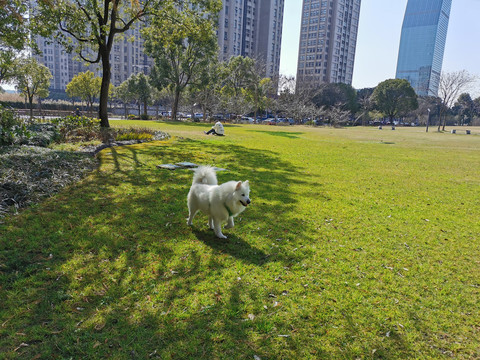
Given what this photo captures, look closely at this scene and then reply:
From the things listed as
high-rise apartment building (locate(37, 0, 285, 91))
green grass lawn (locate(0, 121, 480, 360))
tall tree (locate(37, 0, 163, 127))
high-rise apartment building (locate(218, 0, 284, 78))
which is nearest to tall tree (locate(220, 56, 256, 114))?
tall tree (locate(37, 0, 163, 127))

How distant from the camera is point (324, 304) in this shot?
355cm

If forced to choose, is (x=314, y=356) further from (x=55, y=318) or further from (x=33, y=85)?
(x=33, y=85)

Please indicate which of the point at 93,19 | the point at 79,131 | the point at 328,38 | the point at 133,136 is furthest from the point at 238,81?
the point at 328,38

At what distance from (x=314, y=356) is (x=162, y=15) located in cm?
1862

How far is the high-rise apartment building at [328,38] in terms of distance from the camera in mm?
135750

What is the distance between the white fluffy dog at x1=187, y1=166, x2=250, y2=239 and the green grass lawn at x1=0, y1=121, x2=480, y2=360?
47 centimetres

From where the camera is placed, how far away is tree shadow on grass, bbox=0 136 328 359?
9.31 ft

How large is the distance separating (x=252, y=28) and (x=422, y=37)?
112210 millimetres

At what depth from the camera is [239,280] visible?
3930 mm

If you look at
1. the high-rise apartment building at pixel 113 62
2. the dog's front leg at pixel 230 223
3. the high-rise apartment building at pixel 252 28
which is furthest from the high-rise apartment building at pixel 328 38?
the dog's front leg at pixel 230 223

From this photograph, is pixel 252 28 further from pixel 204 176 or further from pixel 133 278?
pixel 133 278

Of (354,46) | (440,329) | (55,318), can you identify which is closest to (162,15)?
(55,318)

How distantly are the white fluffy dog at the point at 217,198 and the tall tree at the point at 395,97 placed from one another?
85359 millimetres

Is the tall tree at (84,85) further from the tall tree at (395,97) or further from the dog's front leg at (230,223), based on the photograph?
the tall tree at (395,97)
